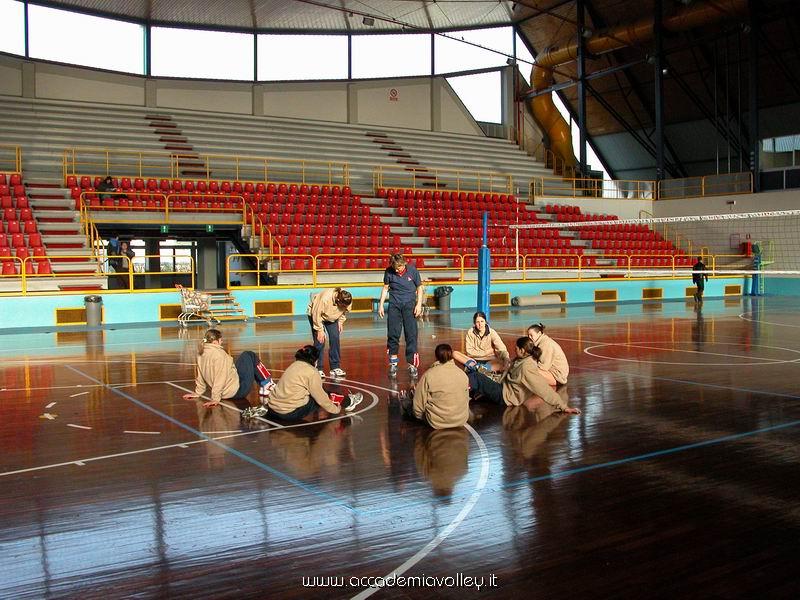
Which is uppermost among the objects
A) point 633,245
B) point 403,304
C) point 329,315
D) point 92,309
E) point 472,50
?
point 472,50

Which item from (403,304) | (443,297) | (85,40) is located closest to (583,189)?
(443,297)

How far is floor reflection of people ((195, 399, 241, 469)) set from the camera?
630cm

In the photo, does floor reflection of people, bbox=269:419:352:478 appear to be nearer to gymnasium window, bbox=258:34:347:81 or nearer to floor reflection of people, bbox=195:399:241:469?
floor reflection of people, bbox=195:399:241:469

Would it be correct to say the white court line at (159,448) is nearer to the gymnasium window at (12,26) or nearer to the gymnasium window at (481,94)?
the gymnasium window at (12,26)

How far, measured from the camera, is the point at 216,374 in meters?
8.53

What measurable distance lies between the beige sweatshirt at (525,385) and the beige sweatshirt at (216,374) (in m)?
3.15

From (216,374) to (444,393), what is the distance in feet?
9.51

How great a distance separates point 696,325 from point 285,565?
16.0 m

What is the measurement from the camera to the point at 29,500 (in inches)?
204

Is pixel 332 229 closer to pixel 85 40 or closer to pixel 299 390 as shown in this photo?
pixel 85 40

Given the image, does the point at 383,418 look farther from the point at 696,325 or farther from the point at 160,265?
the point at 160,265

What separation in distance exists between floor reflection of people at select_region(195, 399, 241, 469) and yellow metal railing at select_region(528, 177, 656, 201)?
27.9 m

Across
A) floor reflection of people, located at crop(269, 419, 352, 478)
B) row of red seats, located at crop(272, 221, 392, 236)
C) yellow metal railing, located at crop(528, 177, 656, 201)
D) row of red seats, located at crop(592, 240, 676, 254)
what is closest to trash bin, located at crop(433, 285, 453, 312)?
row of red seats, located at crop(272, 221, 392, 236)

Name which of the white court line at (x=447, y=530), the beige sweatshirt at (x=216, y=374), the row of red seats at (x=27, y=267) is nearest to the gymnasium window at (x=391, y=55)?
the row of red seats at (x=27, y=267)
